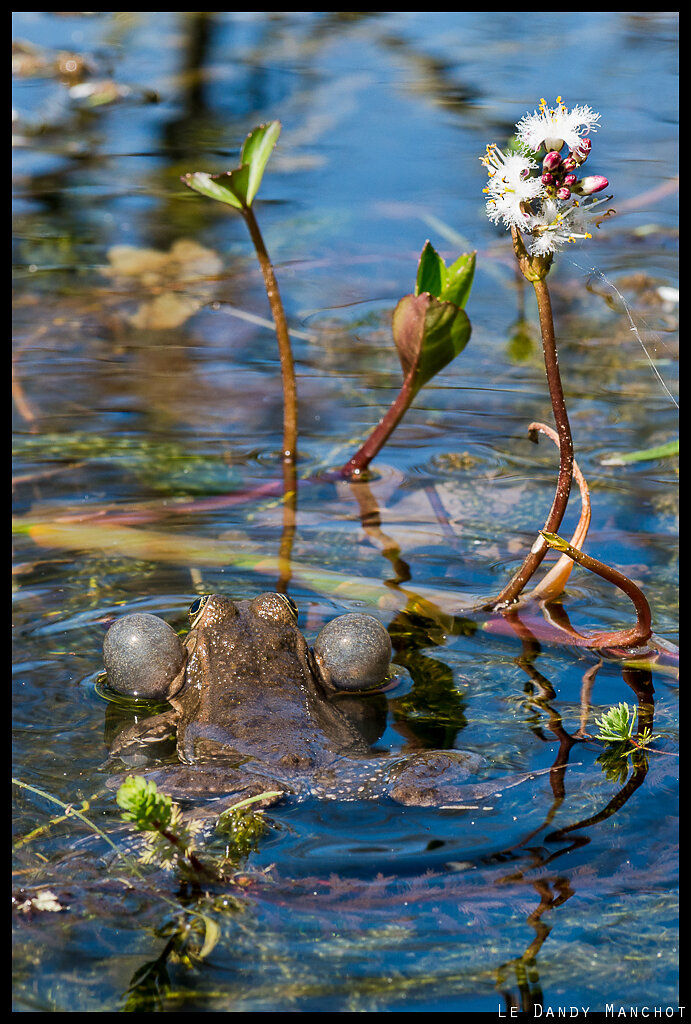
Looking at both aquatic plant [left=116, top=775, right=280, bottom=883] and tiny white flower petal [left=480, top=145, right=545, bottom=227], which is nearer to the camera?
aquatic plant [left=116, top=775, right=280, bottom=883]

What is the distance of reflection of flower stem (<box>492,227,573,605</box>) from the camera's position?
3.45 m

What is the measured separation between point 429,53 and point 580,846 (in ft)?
32.0

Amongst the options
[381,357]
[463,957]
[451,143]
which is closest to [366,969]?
[463,957]

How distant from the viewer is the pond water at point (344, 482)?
2.74m

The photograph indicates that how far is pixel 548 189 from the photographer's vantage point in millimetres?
3367

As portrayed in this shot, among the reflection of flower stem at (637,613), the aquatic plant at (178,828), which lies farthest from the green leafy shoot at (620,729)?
the aquatic plant at (178,828)

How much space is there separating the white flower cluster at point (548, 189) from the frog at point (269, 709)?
53.0 inches

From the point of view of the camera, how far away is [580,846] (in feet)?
10.0

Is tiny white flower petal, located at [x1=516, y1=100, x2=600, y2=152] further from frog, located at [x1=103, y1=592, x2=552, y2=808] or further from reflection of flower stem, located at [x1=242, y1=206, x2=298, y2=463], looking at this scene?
reflection of flower stem, located at [x1=242, y1=206, x2=298, y2=463]

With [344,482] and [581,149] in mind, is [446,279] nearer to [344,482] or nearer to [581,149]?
[344,482]

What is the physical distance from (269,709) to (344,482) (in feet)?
6.70

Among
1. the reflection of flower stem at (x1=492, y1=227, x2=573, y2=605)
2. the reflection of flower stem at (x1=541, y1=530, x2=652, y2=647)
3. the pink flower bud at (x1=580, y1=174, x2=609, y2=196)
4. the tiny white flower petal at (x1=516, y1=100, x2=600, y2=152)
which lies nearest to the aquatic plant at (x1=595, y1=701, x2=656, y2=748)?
the reflection of flower stem at (x1=541, y1=530, x2=652, y2=647)

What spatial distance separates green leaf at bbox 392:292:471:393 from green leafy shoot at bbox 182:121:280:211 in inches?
32.2

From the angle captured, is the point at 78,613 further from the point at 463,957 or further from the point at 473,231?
the point at 473,231
